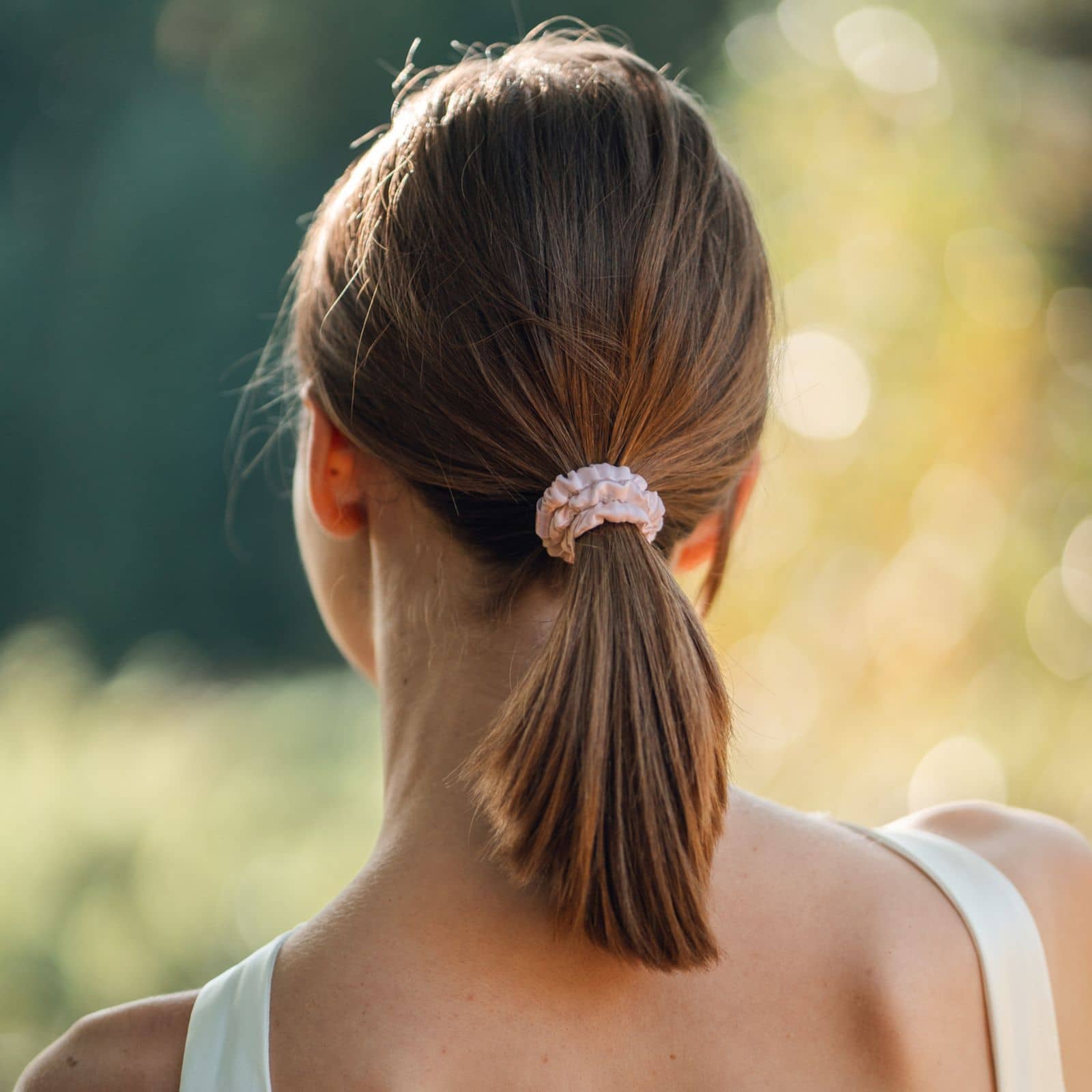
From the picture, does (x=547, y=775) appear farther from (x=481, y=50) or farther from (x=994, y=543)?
(x=481, y=50)

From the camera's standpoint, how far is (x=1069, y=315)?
2375mm

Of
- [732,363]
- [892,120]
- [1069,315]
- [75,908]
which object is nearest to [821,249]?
[892,120]

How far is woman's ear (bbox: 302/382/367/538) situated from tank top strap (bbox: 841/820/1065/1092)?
0.49 meters

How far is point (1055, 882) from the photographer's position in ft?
2.79

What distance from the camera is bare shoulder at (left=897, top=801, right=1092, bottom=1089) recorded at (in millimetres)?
818

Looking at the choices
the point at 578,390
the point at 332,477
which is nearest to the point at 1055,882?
the point at 578,390

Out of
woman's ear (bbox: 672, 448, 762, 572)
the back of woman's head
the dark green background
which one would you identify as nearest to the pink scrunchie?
the back of woman's head

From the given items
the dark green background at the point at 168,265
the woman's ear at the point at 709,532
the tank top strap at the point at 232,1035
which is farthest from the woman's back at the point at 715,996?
the dark green background at the point at 168,265

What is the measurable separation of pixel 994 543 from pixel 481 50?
1.67 metres

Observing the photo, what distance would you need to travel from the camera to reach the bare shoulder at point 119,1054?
70 centimetres

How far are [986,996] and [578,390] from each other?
1.67ft

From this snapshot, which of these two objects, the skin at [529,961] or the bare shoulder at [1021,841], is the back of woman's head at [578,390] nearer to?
the skin at [529,961]

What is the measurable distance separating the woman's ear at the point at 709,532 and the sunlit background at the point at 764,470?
1.41 metres

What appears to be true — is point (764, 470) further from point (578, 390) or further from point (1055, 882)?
point (578, 390)
